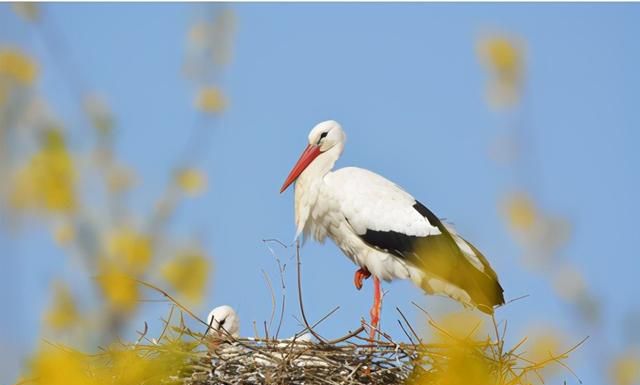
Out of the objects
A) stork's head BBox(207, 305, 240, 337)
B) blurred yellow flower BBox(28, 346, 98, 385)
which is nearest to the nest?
stork's head BBox(207, 305, 240, 337)

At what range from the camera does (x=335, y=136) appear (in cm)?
624

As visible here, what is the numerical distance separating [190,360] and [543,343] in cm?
265

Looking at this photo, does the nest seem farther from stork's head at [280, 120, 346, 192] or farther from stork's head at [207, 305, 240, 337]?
stork's head at [280, 120, 346, 192]

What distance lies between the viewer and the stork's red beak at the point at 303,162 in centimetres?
623

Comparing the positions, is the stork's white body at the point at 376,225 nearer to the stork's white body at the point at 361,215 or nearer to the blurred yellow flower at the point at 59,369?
the stork's white body at the point at 361,215

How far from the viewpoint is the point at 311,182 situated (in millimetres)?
6133

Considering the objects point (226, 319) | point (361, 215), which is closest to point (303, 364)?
point (226, 319)

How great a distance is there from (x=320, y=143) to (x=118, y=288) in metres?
4.93

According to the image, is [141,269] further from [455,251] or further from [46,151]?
[455,251]

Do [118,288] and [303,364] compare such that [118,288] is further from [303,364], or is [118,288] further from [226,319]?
[226,319]

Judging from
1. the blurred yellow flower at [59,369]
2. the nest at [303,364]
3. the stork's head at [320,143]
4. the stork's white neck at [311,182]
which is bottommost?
the blurred yellow flower at [59,369]

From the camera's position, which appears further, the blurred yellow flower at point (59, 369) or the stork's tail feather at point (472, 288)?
the stork's tail feather at point (472, 288)

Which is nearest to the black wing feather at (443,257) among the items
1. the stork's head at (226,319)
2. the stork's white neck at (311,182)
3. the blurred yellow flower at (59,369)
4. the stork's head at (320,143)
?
the stork's white neck at (311,182)

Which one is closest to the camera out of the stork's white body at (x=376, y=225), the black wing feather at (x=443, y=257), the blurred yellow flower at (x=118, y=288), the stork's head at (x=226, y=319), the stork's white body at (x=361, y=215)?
the blurred yellow flower at (x=118, y=288)
